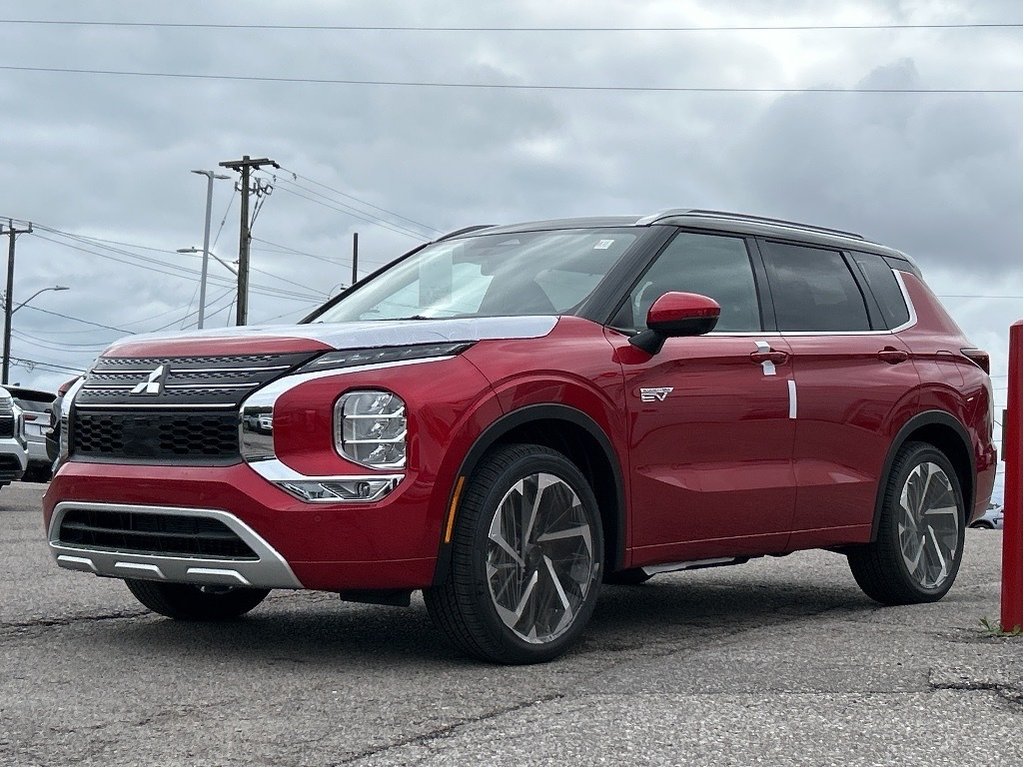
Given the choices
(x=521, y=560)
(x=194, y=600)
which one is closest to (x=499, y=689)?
(x=521, y=560)

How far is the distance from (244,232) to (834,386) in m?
40.5

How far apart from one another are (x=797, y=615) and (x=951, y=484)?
1.27 m

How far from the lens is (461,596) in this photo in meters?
5.07

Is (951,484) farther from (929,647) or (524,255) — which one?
(524,255)

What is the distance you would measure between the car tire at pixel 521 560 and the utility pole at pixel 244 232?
120 feet

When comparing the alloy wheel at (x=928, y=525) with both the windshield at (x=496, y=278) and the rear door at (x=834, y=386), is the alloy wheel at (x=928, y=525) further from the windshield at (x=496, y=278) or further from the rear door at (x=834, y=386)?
the windshield at (x=496, y=278)

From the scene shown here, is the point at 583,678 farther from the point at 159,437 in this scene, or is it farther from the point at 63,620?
the point at 63,620

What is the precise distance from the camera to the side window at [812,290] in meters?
6.86

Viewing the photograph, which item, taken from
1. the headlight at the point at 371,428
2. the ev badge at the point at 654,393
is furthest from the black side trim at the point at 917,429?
the headlight at the point at 371,428

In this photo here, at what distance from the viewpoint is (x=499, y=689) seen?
4.79 m

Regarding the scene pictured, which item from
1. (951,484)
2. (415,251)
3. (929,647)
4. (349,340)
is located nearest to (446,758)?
(349,340)

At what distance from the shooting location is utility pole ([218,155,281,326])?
143 feet

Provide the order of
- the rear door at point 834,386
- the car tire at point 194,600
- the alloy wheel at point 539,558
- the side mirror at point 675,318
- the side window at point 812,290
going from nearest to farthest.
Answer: the alloy wheel at point 539,558, the side mirror at point 675,318, the car tire at point 194,600, the rear door at point 834,386, the side window at point 812,290

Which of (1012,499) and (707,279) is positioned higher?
(707,279)
